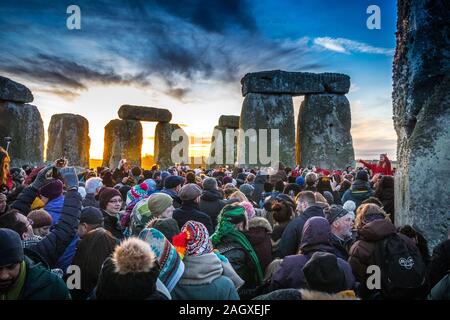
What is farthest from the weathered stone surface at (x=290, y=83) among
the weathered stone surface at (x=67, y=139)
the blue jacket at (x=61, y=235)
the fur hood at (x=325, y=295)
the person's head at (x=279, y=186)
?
the fur hood at (x=325, y=295)

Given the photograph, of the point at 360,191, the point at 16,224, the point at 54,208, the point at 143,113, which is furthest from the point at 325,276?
the point at 143,113

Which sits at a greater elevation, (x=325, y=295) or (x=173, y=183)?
(x=173, y=183)

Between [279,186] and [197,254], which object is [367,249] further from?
[279,186]

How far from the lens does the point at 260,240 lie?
10.9 feet

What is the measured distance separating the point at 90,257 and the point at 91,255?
0.7 inches

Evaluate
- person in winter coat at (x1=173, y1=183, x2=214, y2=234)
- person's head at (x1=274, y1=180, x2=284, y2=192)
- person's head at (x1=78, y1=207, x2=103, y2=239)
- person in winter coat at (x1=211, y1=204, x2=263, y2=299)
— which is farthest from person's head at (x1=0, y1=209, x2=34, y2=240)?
person's head at (x1=274, y1=180, x2=284, y2=192)

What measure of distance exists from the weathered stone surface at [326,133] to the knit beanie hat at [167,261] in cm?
1661

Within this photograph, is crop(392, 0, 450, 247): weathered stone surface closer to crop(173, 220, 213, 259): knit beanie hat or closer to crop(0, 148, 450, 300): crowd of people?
crop(0, 148, 450, 300): crowd of people

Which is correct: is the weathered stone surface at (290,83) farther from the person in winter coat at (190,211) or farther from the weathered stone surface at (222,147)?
the person in winter coat at (190,211)

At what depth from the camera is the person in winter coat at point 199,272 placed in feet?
7.66

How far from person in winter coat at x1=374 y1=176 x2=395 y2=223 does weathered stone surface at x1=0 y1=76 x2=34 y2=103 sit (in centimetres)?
1657
